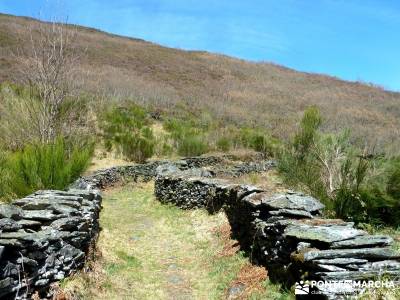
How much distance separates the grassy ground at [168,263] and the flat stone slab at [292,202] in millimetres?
943

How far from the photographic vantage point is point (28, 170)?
8352mm

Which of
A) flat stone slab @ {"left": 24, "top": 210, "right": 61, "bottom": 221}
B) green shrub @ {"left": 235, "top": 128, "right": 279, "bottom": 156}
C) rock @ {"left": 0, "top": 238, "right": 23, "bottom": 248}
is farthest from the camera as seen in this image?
green shrub @ {"left": 235, "top": 128, "right": 279, "bottom": 156}

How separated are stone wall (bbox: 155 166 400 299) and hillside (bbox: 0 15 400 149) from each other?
22.8 m

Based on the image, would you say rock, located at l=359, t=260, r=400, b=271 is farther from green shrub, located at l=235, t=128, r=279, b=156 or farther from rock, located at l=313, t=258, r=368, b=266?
green shrub, located at l=235, t=128, r=279, b=156

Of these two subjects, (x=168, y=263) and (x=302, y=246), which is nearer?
(x=302, y=246)

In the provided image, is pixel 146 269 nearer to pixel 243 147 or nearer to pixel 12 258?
pixel 12 258

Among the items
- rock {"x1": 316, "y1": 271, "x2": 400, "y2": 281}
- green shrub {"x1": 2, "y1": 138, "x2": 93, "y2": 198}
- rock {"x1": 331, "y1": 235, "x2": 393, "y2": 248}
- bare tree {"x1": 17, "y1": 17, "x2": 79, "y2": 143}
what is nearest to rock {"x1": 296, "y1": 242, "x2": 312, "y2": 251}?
rock {"x1": 331, "y1": 235, "x2": 393, "y2": 248}

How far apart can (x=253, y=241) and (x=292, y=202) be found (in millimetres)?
822

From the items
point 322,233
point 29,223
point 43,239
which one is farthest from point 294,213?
point 29,223

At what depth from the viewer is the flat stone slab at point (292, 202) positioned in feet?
21.7

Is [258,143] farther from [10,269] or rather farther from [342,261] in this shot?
[10,269]

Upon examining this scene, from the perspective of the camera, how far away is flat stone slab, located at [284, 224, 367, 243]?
16.4ft

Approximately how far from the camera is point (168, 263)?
25.0 feet

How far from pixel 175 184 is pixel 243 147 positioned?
12.3m
